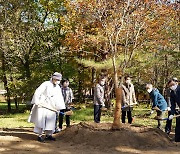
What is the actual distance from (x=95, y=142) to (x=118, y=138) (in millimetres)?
523

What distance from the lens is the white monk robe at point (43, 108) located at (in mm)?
7582

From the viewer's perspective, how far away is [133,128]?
8352 mm

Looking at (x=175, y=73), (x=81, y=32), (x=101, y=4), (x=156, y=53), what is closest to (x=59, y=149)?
(x=101, y=4)

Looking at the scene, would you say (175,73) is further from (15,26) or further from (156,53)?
(15,26)

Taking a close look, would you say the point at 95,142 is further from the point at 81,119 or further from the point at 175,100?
the point at 81,119

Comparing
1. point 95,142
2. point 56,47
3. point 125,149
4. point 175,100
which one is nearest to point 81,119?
point 175,100

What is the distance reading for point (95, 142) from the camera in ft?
24.3

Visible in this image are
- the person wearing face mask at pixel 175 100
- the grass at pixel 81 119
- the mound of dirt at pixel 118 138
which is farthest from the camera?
the grass at pixel 81 119

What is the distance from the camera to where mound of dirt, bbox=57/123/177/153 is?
23.9 ft

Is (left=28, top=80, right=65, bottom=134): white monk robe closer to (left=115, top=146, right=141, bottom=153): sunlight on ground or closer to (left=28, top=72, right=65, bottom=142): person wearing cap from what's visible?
(left=28, top=72, right=65, bottom=142): person wearing cap

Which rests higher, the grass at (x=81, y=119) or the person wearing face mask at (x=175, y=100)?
the person wearing face mask at (x=175, y=100)

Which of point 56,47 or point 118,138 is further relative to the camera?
point 56,47

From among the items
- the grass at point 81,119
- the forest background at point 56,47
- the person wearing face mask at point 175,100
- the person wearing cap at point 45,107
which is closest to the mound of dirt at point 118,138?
the person wearing face mask at point 175,100

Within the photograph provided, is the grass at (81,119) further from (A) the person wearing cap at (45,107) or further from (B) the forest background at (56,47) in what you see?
(A) the person wearing cap at (45,107)
